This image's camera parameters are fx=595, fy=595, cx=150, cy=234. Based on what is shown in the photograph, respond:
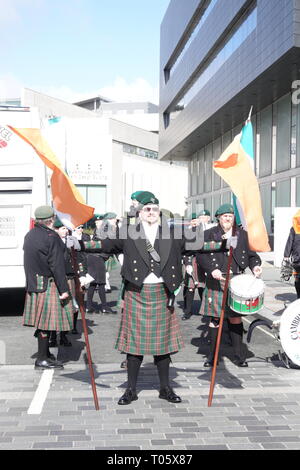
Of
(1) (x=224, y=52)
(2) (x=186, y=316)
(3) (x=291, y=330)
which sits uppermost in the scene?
(1) (x=224, y=52)

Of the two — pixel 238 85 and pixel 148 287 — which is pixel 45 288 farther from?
pixel 238 85

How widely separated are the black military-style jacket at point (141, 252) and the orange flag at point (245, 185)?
623 mm

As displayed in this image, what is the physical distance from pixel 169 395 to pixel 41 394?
1142 millimetres

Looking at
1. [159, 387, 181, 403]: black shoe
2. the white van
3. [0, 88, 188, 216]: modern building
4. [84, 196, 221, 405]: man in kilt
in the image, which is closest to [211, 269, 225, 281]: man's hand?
[84, 196, 221, 405]: man in kilt

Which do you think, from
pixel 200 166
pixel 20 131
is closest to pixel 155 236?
pixel 20 131

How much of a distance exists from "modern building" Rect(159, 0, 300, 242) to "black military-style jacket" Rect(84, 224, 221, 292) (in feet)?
54.7

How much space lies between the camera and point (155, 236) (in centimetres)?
501

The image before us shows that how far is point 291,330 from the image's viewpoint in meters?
5.78

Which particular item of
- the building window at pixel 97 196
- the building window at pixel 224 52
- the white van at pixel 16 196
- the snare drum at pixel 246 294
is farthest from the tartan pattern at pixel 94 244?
the building window at pixel 97 196

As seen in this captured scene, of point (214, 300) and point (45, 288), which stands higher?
point (45, 288)

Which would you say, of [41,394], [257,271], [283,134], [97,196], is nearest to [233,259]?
[257,271]

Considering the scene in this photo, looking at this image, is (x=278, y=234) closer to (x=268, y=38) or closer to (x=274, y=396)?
(x=268, y=38)

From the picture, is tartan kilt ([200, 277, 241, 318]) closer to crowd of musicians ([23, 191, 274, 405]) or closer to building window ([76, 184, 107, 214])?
crowd of musicians ([23, 191, 274, 405])
